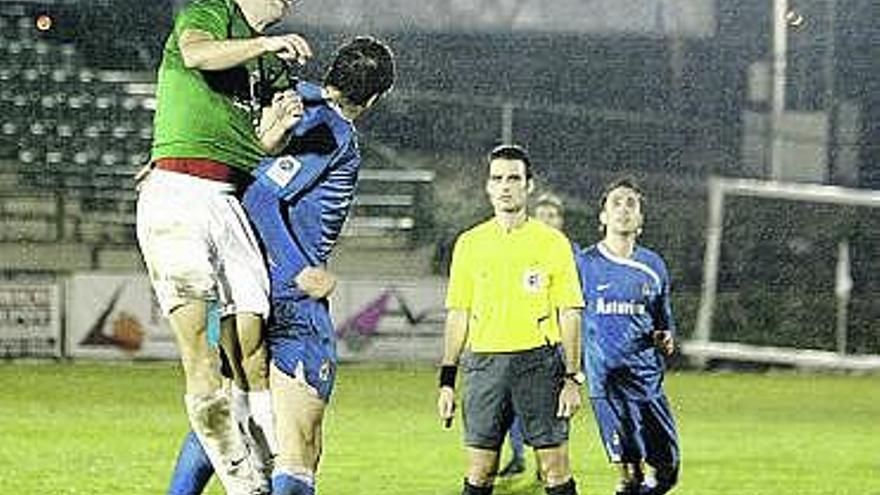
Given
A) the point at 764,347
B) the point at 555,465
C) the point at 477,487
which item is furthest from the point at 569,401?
the point at 764,347

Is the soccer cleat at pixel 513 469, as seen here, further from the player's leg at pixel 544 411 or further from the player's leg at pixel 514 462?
the player's leg at pixel 544 411

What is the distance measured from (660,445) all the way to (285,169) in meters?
2.76

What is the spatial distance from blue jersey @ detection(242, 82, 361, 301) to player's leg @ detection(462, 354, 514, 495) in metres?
1.28

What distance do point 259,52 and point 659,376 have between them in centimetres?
337

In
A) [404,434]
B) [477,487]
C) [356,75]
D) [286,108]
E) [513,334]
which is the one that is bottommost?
[404,434]

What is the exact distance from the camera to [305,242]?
21.0ft

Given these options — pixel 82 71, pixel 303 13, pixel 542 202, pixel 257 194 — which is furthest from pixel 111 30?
pixel 257 194

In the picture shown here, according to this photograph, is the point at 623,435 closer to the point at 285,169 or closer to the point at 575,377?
the point at 575,377

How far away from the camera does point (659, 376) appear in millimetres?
8633

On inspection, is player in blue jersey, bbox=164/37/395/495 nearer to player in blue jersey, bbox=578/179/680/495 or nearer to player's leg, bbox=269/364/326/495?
player's leg, bbox=269/364/326/495

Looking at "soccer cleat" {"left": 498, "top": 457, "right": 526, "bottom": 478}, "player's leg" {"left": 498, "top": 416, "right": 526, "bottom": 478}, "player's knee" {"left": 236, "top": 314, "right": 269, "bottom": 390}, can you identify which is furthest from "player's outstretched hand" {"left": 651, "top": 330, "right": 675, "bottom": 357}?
"player's knee" {"left": 236, "top": 314, "right": 269, "bottom": 390}

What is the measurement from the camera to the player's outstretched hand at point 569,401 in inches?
291

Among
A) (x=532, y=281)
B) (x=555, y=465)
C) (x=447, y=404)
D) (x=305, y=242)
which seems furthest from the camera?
(x=532, y=281)

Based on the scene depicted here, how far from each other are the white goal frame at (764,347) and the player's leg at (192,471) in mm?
10811
